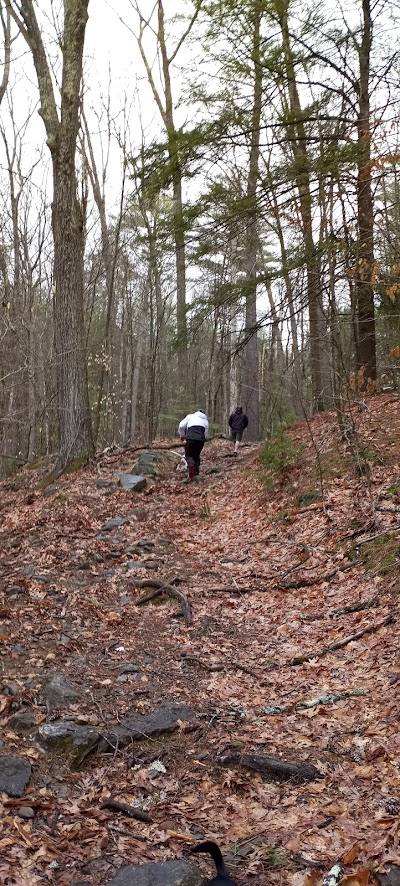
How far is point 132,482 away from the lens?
12172mm

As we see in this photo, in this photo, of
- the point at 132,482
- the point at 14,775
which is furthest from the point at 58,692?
the point at 132,482

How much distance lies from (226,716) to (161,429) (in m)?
30.9

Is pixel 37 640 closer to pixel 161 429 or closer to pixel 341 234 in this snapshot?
pixel 341 234

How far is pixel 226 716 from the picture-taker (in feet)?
15.9

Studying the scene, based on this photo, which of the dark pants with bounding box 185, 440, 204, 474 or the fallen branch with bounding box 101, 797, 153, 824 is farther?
the dark pants with bounding box 185, 440, 204, 474

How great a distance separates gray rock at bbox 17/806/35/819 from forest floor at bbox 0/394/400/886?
0.09ft

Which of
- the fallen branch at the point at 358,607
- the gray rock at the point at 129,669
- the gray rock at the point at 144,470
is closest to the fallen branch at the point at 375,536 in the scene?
the fallen branch at the point at 358,607

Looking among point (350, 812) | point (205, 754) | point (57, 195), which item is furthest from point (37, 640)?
point (57, 195)

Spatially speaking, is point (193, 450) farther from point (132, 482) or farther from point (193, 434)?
point (132, 482)

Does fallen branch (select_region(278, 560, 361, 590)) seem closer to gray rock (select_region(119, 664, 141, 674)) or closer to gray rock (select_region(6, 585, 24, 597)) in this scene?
gray rock (select_region(119, 664, 141, 674))

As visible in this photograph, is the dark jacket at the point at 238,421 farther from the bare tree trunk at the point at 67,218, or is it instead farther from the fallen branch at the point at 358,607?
the fallen branch at the point at 358,607

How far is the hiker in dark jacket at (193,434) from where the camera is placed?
12953mm

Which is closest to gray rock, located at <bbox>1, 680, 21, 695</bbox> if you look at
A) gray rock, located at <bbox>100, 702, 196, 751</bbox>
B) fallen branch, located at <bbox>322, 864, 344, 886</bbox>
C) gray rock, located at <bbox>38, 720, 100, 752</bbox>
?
gray rock, located at <bbox>38, 720, 100, 752</bbox>

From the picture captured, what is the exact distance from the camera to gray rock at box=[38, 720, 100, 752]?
4.30 meters
